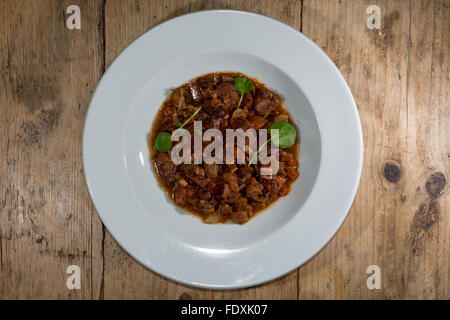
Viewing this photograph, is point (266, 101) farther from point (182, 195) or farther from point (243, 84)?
point (182, 195)

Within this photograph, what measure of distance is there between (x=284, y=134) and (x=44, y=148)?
1.89m

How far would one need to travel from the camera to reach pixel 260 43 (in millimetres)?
2430

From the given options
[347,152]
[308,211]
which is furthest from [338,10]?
[308,211]

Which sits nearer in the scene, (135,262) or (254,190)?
(254,190)

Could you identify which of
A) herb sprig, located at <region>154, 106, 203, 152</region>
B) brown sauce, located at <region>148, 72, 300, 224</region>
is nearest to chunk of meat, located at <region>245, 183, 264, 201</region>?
brown sauce, located at <region>148, 72, 300, 224</region>

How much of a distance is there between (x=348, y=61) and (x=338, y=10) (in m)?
0.41

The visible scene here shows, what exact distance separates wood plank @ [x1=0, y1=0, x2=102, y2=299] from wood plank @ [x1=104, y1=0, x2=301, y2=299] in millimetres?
123

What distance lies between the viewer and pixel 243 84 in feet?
8.43

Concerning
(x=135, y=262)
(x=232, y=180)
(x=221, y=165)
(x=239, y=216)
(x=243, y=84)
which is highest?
(x=243, y=84)

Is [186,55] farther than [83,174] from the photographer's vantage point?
No

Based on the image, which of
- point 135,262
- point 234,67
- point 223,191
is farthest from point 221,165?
point 135,262

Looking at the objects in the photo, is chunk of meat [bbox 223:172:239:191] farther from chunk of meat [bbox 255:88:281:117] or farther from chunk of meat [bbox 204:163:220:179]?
chunk of meat [bbox 255:88:281:117]

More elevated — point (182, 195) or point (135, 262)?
point (182, 195)

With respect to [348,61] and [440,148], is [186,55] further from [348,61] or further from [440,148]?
[440,148]
